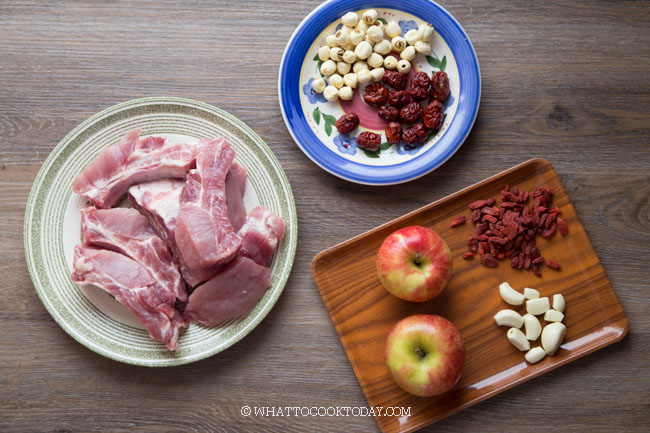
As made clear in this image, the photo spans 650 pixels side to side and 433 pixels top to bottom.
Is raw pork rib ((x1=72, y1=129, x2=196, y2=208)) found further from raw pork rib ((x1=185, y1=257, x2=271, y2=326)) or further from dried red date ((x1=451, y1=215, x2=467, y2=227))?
dried red date ((x1=451, y1=215, x2=467, y2=227))

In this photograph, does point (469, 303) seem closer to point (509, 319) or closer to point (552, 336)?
point (509, 319)

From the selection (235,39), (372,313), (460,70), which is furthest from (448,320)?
(235,39)

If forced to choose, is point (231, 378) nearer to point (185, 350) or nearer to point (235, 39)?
point (185, 350)

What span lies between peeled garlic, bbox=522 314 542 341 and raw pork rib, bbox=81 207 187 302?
134 centimetres

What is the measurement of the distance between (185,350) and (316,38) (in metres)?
1.32

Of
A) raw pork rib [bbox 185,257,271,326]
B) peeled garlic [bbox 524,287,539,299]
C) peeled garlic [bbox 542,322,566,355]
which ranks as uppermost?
raw pork rib [bbox 185,257,271,326]

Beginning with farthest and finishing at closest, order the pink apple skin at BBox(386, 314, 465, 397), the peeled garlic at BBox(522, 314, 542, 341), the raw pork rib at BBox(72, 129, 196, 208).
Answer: the peeled garlic at BBox(522, 314, 542, 341) < the raw pork rib at BBox(72, 129, 196, 208) < the pink apple skin at BBox(386, 314, 465, 397)

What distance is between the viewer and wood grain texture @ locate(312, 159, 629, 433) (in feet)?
6.26

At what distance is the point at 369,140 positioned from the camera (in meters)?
1.94

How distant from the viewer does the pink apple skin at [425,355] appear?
1695 millimetres

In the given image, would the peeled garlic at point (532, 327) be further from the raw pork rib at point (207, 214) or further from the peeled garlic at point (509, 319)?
the raw pork rib at point (207, 214)

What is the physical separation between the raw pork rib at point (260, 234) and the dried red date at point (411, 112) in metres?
0.65

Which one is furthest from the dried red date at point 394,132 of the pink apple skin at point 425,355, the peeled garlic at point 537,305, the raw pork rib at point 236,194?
the peeled garlic at point 537,305

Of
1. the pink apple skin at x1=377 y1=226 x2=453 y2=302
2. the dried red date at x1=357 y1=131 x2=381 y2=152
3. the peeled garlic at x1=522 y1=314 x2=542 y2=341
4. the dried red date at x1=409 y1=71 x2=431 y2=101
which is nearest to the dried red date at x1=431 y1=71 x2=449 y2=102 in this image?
the dried red date at x1=409 y1=71 x2=431 y2=101
